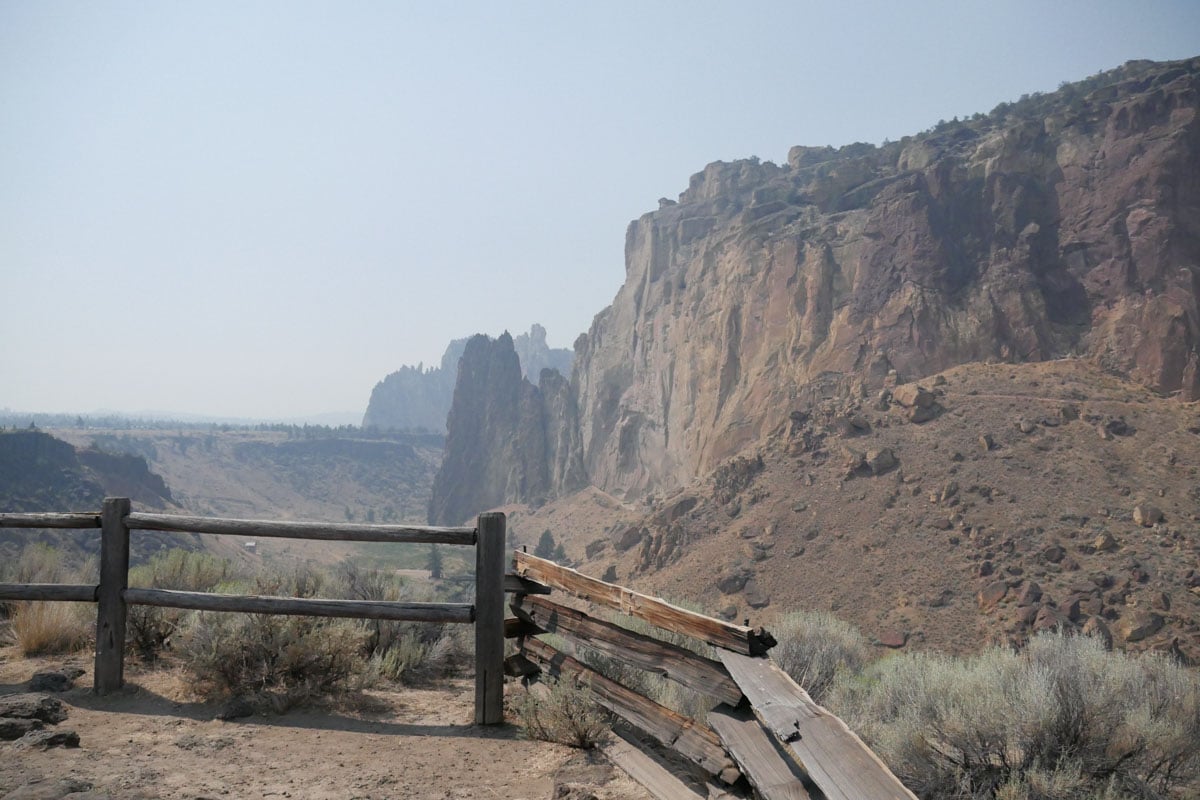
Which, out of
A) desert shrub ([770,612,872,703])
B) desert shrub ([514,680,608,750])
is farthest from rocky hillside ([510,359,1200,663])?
desert shrub ([514,680,608,750])

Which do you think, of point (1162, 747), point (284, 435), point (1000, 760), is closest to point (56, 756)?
point (1000, 760)

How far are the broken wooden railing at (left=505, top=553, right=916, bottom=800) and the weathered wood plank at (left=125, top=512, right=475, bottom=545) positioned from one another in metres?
0.74

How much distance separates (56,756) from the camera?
14.6ft

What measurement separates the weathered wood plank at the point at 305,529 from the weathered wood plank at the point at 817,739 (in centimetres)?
221

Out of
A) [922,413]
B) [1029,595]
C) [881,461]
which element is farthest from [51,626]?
[922,413]

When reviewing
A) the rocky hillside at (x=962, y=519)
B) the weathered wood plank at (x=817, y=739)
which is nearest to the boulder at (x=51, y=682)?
the weathered wood plank at (x=817, y=739)

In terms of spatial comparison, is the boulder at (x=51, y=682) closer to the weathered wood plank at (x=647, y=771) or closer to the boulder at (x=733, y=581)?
the weathered wood plank at (x=647, y=771)

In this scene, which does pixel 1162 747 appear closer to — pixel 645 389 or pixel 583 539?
pixel 583 539

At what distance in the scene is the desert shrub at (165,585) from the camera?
657 cm

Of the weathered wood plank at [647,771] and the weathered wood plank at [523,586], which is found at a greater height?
the weathered wood plank at [523,586]

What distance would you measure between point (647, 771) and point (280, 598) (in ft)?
8.91

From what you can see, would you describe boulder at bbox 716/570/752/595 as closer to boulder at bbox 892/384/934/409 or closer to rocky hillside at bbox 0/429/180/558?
boulder at bbox 892/384/934/409

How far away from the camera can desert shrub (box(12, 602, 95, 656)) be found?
6758 mm

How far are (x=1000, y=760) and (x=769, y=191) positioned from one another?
198 ft
